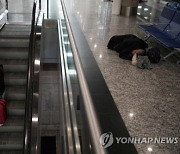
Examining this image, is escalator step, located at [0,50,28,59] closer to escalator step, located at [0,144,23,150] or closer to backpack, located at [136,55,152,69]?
escalator step, located at [0,144,23,150]

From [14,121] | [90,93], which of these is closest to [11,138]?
[14,121]

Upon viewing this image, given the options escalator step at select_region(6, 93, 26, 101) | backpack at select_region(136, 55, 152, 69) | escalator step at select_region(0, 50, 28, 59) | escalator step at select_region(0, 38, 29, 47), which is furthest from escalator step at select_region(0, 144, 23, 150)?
backpack at select_region(136, 55, 152, 69)

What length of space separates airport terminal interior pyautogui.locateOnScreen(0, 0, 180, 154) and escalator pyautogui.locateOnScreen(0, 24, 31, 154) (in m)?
0.02

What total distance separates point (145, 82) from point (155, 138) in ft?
4.46

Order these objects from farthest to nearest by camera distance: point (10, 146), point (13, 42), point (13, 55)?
point (13, 42) → point (13, 55) → point (10, 146)

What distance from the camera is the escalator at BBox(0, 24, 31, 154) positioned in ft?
15.3

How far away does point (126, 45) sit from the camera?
4.68 m

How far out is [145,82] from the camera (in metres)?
3.54

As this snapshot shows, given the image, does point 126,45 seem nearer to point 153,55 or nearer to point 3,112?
point 153,55

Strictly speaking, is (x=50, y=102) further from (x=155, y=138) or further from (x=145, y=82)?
(x=155, y=138)

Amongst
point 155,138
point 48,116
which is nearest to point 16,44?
point 48,116

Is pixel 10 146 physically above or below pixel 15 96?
below

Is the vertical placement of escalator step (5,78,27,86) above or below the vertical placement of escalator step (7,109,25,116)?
above

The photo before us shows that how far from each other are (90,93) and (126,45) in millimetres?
3569
